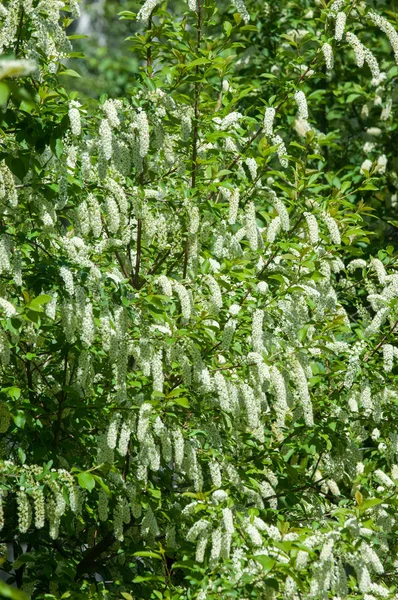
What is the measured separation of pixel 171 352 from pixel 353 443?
1253mm

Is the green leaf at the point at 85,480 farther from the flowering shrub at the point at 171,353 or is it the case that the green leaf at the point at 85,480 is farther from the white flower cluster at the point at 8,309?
the white flower cluster at the point at 8,309

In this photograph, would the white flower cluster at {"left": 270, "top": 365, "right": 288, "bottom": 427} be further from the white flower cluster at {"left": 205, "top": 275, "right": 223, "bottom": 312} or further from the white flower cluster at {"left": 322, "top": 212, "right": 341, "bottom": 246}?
the white flower cluster at {"left": 322, "top": 212, "right": 341, "bottom": 246}

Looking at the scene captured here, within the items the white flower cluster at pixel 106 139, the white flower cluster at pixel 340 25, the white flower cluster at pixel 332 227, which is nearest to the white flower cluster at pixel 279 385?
the white flower cluster at pixel 332 227

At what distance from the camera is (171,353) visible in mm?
3863

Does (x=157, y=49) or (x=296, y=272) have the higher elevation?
(x=157, y=49)

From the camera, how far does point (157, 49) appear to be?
14.9 ft

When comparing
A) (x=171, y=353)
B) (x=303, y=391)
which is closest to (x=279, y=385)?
(x=303, y=391)

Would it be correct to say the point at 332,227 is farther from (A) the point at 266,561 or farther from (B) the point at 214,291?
(A) the point at 266,561


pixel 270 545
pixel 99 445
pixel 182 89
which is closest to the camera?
pixel 270 545

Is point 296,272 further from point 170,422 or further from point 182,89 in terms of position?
point 182,89

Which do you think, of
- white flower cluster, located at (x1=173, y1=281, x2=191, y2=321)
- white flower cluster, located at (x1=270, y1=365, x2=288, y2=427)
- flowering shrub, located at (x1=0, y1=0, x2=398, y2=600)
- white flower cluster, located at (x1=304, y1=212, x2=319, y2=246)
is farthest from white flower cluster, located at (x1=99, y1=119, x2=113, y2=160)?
white flower cluster, located at (x1=270, y1=365, x2=288, y2=427)

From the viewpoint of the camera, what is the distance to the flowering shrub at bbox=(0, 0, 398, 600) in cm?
355

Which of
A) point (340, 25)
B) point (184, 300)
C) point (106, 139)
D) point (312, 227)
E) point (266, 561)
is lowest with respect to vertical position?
point (266, 561)

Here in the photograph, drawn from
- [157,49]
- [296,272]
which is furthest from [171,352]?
[157,49]
